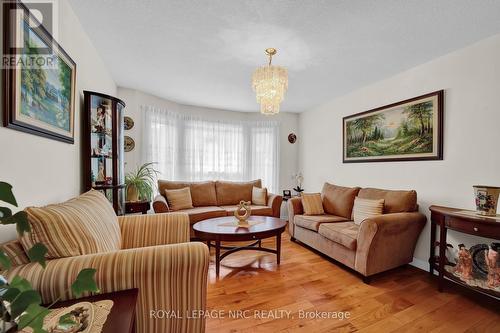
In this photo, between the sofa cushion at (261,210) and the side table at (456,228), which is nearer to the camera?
the side table at (456,228)

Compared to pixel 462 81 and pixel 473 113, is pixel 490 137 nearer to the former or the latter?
pixel 473 113

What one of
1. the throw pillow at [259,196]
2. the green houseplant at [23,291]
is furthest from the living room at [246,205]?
the throw pillow at [259,196]

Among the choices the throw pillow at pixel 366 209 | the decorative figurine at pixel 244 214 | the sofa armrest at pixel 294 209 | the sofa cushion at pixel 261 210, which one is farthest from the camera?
the sofa cushion at pixel 261 210

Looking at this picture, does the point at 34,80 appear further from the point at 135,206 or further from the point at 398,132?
the point at 398,132

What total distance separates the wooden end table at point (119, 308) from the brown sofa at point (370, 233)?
1989 millimetres

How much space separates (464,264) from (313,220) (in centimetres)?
141

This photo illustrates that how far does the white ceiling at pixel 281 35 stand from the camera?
162cm

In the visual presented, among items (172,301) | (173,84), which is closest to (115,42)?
(173,84)

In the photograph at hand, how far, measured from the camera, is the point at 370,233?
6.80 ft

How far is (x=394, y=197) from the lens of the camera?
8.16 ft

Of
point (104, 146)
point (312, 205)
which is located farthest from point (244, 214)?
point (104, 146)

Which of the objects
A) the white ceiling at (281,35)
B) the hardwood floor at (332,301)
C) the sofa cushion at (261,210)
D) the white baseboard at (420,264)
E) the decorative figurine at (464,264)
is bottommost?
the hardwood floor at (332,301)

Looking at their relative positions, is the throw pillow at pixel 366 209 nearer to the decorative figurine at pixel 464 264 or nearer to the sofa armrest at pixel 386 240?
the sofa armrest at pixel 386 240

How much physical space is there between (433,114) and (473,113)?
12.9 inches
